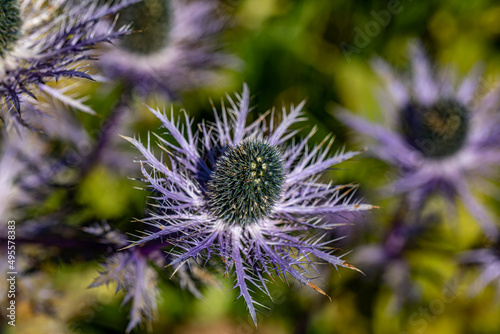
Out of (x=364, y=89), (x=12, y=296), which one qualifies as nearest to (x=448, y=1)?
(x=364, y=89)

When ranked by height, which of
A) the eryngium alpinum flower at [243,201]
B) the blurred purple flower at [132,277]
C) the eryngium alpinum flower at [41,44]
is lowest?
the blurred purple flower at [132,277]

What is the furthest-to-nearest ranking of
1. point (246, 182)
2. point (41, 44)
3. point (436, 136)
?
1. point (436, 136)
2. point (41, 44)
3. point (246, 182)

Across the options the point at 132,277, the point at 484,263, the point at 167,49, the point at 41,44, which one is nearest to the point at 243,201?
the point at 132,277

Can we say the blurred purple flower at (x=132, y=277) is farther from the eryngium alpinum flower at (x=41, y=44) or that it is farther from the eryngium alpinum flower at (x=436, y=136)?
the eryngium alpinum flower at (x=436, y=136)

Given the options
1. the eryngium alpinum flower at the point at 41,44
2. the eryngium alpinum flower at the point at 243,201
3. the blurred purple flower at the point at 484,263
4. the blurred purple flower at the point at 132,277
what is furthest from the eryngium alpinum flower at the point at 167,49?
the blurred purple flower at the point at 484,263

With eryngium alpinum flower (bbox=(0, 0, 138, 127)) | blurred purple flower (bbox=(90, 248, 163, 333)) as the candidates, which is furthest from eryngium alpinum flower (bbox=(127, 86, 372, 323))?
eryngium alpinum flower (bbox=(0, 0, 138, 127))

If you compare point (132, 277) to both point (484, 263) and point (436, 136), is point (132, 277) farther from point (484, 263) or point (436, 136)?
point (484, 263)

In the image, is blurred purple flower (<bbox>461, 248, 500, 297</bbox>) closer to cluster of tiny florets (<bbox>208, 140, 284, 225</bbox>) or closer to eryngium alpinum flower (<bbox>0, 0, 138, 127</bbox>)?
cluster of tiny florets (<bbox>208, 140, 284, 225</bbox>)
